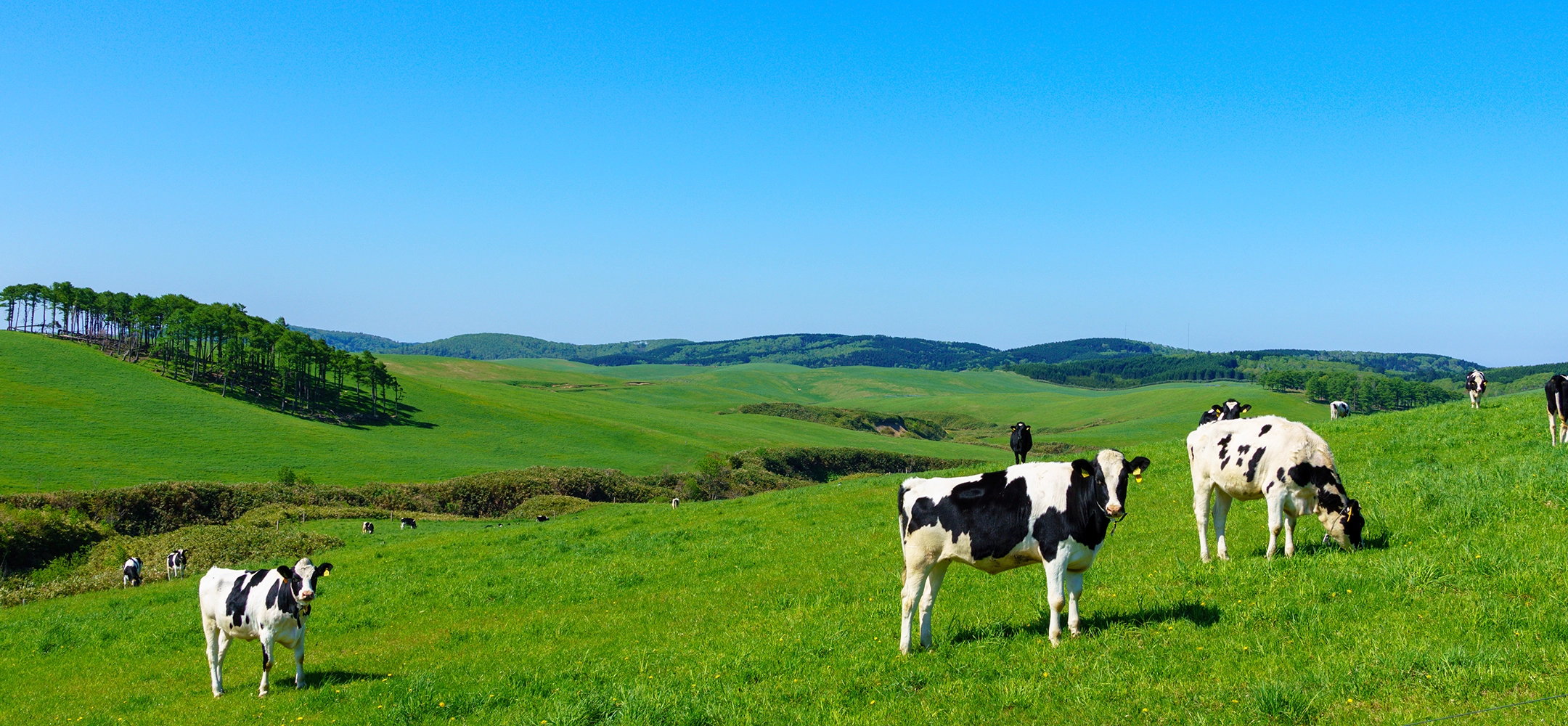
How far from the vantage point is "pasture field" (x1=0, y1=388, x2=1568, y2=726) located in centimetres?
835

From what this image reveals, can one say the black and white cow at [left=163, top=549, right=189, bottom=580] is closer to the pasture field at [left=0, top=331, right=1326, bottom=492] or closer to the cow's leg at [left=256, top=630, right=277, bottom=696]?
the cow's leg at [left=256, top=630, right=277, bottom=696]

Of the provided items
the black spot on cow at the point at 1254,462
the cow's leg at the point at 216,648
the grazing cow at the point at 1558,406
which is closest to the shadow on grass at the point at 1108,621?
the black spot on cow at the point at 1254,462

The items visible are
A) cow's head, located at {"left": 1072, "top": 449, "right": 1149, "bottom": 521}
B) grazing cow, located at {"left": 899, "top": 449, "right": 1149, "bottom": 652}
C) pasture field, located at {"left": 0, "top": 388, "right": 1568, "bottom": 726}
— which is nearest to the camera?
pasture field, located at {"left": 0, "top": 388, "right": 1568, "bottom": 726}

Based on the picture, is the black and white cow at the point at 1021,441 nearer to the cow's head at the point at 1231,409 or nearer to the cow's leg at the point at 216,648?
the cow's head at the point at 1231,409

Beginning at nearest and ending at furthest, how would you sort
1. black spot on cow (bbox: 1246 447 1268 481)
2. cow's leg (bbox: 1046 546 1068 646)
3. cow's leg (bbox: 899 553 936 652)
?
cow's leg (bbox: 1046 546 1068 646), cow's leg (bbox: 899 553 936 652), black spot on cow (bbox: 1246 447 1268 481)

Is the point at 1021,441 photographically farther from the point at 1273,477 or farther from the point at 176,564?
the point at 176,564

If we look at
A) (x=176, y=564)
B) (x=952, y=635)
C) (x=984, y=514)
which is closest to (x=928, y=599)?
(x=952, y=635)

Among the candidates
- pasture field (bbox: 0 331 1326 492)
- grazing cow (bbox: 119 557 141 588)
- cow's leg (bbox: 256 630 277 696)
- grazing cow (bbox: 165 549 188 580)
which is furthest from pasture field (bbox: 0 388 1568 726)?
pasture field (bbox: 0 331 1326 492)

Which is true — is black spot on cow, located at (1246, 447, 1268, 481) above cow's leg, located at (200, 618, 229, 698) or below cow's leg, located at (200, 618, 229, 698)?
above

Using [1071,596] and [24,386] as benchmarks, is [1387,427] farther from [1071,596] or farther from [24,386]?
[24,386]

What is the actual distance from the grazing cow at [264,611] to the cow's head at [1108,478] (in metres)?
11.7

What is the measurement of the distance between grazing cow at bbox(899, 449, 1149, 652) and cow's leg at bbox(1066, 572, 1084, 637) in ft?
0.03

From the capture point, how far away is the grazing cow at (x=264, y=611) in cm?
1407

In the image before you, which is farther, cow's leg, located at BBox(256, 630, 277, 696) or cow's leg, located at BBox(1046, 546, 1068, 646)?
cow's leg, located at BBox(256, 630, 277, 696)
